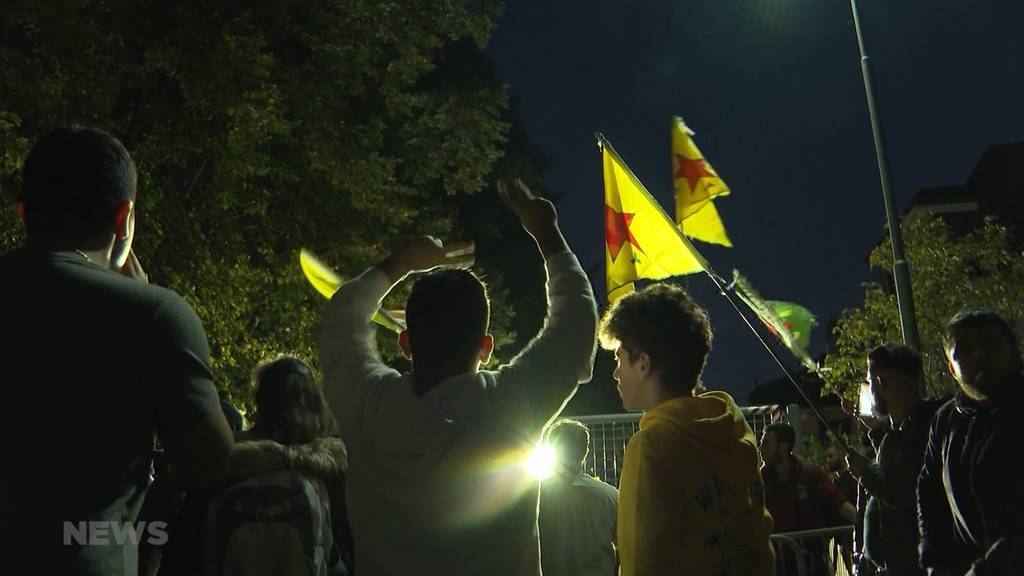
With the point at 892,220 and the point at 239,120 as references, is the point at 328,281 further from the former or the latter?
the point at 892,220

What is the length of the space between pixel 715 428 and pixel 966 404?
133 centimetres

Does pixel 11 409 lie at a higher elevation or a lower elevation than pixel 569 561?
higher

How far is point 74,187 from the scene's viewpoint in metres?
2.14

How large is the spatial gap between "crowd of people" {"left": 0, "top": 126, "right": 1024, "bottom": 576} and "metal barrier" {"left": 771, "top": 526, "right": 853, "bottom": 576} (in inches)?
129

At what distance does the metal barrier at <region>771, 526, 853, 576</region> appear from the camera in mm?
7730

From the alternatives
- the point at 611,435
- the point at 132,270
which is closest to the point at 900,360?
the point at 132,270

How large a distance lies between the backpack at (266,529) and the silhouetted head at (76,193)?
4.93 feet

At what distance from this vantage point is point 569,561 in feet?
15.4

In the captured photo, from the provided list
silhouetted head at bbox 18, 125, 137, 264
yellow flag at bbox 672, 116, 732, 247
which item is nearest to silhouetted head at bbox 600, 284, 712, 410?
silhouetted head at bbox 18, 125, 137, 264

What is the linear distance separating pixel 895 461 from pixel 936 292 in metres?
24.2

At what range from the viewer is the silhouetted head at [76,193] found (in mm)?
2125

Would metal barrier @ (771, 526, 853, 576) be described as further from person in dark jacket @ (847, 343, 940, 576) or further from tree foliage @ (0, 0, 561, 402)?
tree foliage @ (0, 0, 561, 402)

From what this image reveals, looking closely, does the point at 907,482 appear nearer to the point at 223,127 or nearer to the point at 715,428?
the point at 715,428

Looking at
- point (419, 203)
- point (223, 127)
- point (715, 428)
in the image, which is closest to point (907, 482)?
point (715, 428)
